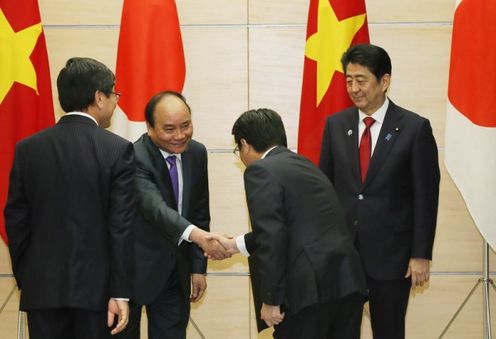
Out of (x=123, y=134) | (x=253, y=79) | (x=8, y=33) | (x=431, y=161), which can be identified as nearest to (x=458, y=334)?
(x=431, y=161)

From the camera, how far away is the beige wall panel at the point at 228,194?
5.12 metres

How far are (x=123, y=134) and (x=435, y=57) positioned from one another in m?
2.08

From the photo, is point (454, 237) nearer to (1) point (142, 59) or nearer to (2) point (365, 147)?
(2) point (365, 147)

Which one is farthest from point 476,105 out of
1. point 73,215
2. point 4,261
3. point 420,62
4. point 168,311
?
point 4,261

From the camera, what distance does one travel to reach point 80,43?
5.11 m

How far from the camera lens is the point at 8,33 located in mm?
4574

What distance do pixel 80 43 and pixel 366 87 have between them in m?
2.16

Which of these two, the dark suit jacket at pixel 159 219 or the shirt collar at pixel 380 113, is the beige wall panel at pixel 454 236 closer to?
the shirt collar at pixel 380 113

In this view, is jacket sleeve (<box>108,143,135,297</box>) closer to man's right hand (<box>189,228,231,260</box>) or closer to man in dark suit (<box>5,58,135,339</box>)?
man in dark suit (<box>5,58,135,339</box>)

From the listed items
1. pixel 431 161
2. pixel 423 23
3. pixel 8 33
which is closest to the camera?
pixel 431 161

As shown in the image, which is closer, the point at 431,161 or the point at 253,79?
the point at 431,161

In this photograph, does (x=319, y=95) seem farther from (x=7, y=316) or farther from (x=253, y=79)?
(x=7, y=316)

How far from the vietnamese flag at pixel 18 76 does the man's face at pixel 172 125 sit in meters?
1.24

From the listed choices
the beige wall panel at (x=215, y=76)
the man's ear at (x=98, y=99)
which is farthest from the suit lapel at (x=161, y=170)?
the beige wall panel at (x=215, y=76)
